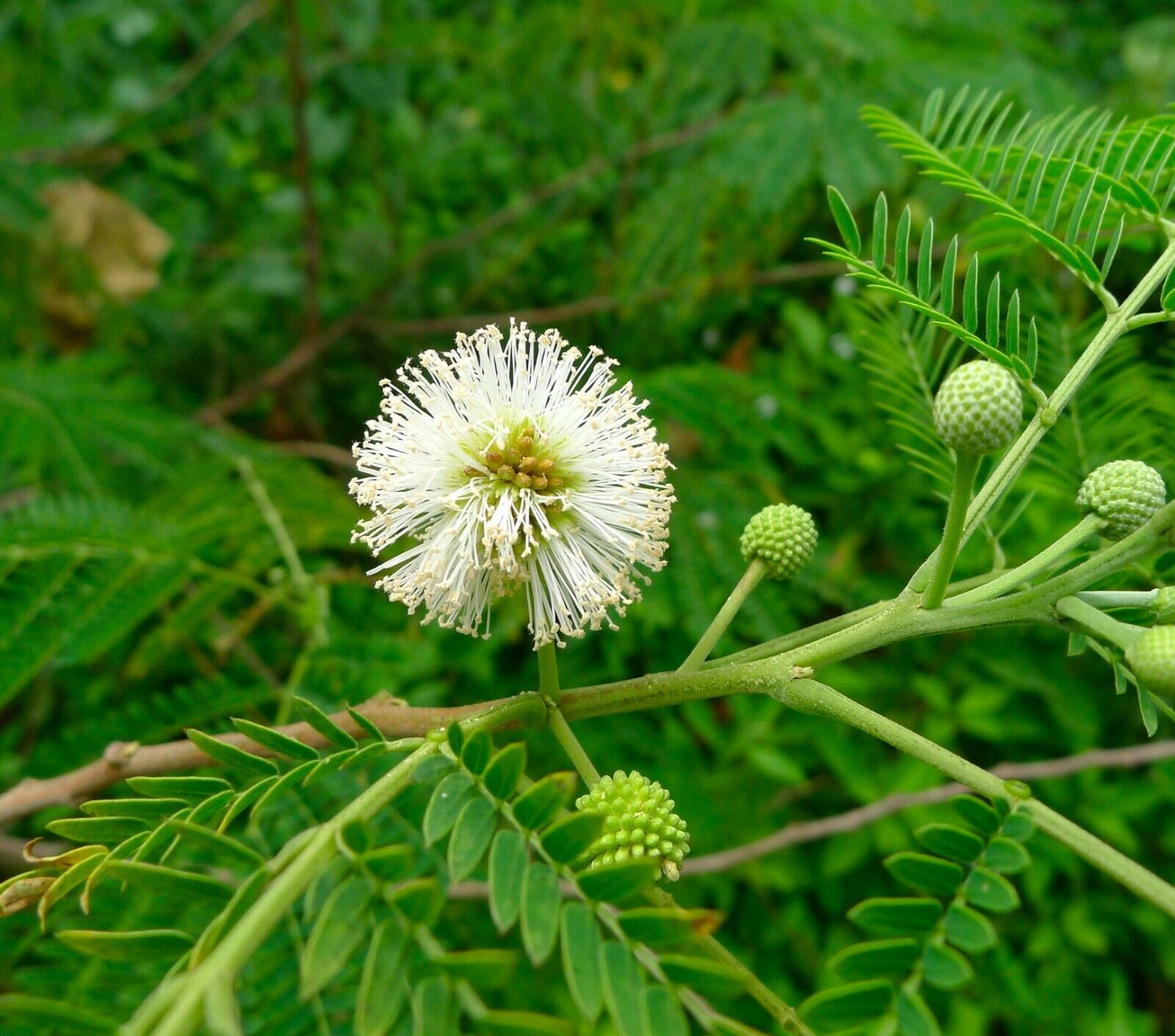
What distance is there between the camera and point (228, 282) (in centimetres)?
415

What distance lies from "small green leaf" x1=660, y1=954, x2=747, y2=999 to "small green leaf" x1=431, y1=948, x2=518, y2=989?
0.51 feet

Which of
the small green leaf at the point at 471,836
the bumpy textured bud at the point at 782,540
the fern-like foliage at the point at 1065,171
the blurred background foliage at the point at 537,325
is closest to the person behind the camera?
the small green leaf at the point at 471,836

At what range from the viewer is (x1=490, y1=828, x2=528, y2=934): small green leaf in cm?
91

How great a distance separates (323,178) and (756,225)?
2.33 m

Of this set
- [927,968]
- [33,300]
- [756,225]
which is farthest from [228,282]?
[927,968]

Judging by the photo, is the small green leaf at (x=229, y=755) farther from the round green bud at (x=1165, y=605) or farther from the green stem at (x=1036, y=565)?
the round green bud at (x=1165, y=605)

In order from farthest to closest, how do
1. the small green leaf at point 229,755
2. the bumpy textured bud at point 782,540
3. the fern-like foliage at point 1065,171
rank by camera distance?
the bumpy textured bud at point 782,540 → the fern-like foliage at point 1065,171 → the small green leaf at point 229,755

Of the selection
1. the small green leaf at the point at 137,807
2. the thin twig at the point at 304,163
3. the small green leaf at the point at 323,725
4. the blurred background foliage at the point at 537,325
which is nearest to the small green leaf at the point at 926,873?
the small green leaf at the point at 323,725

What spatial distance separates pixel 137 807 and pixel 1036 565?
1.19m

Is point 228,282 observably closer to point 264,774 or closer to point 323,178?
point 323,178

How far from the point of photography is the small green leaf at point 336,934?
836mm

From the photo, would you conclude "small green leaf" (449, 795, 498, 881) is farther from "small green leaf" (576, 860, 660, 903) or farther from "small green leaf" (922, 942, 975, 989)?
"small green leaf" (922, 942, 975, 989)

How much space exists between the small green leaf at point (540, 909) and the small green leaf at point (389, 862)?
0.40ft

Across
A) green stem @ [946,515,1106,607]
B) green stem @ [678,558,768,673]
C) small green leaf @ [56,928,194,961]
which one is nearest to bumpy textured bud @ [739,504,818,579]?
green stem @ [678,558,768,673]
